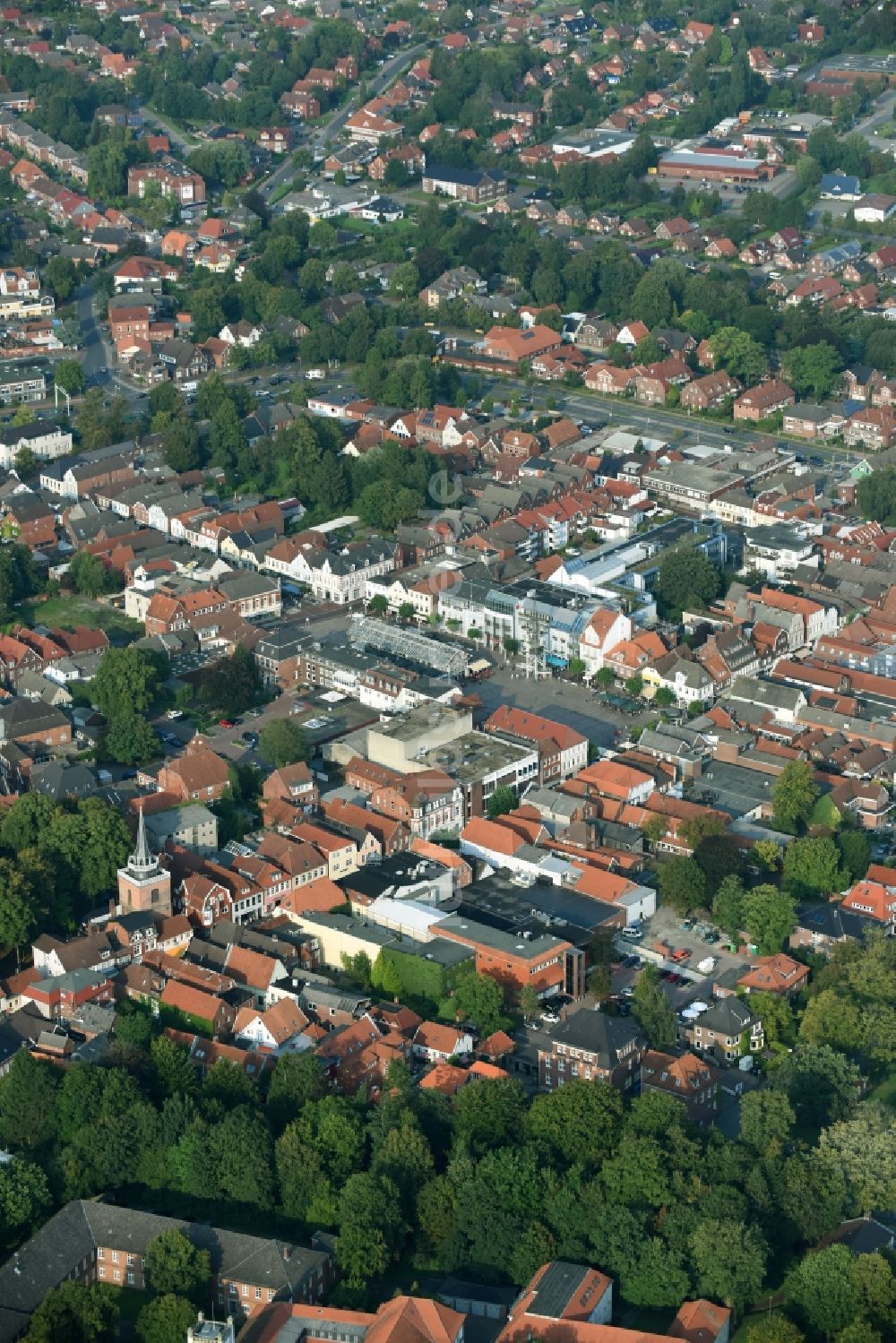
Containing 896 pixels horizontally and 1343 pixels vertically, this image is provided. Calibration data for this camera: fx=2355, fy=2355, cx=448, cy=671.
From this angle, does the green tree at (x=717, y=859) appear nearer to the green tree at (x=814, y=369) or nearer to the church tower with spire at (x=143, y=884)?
the church tower with spire at (x=143, y=884)

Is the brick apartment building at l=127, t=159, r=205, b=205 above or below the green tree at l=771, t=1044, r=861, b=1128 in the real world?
above

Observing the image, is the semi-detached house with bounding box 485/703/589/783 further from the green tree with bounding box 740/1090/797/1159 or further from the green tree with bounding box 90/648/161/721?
the green tree with bounding box 740/1090/797/1159

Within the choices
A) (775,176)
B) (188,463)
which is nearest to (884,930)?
(188,463)

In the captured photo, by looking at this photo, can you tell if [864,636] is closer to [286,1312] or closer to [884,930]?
[884,930]

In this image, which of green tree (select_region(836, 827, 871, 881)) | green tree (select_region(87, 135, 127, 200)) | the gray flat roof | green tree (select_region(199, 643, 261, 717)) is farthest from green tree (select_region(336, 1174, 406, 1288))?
green tree (select_region(87, 135, 127, 200))

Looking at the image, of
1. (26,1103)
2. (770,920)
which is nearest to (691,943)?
(770,920)

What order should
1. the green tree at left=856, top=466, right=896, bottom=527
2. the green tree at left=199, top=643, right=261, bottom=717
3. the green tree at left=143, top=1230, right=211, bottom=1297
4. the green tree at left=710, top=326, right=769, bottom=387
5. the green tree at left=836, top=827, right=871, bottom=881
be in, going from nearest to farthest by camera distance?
the green tree at left=143, top=1230, right=211, bottom=1297, the green tree at left=836, top=827, right=871, bottom=881, the green tree at left=199, top=643, right=261, bottom=717, the green tree at left=856, top=466, right=896, bottom=527, the green tree at left=710, top=326, right=769, bottom=387

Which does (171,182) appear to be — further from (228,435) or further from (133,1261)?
(133,1261)

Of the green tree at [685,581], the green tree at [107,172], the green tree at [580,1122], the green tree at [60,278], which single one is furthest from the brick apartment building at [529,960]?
the green tree at [107,172]

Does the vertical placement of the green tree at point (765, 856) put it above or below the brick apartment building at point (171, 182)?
below
